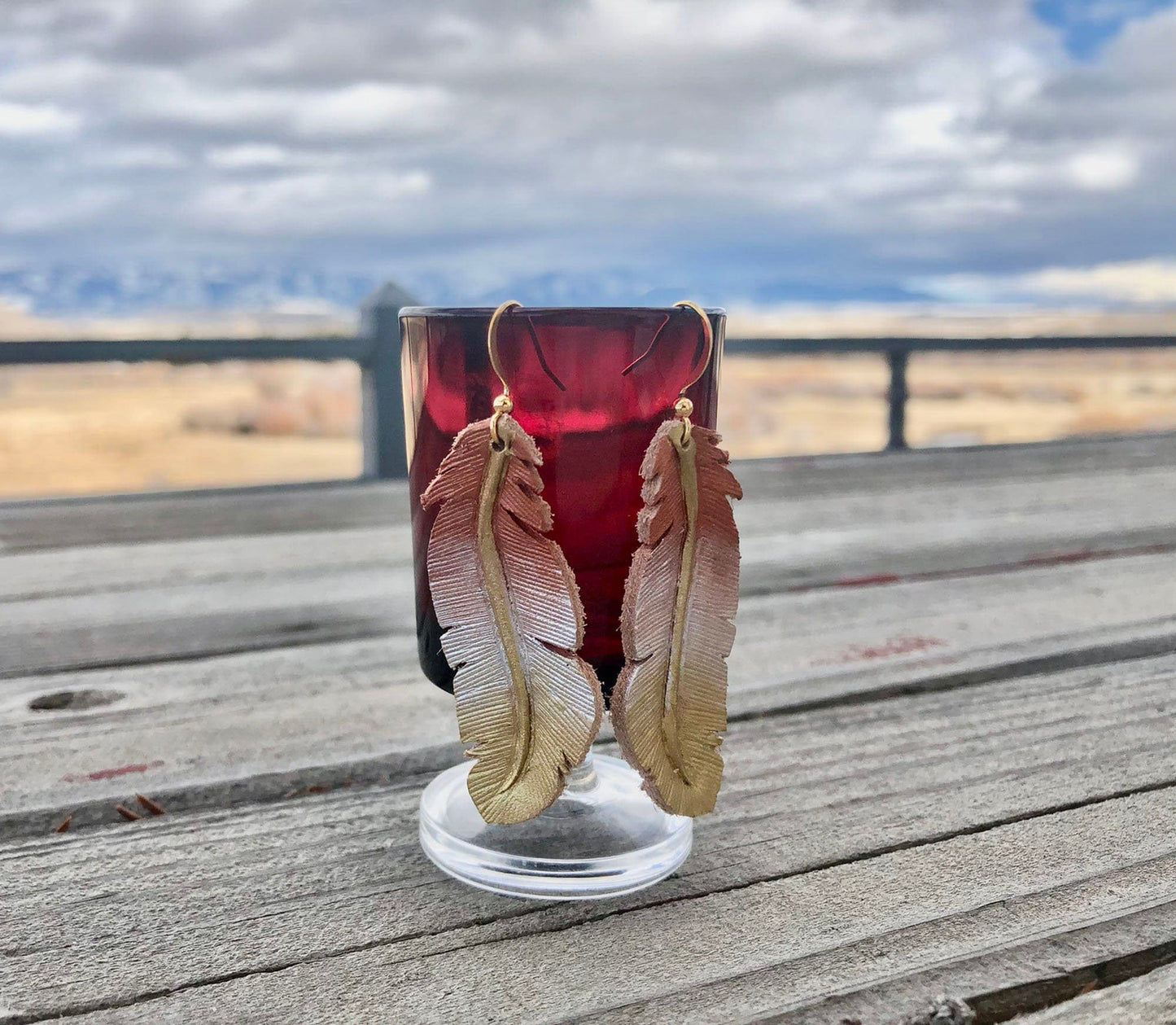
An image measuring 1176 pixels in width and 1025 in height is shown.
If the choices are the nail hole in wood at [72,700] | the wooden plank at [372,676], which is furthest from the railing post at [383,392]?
the nail hole in wood at [72,700]

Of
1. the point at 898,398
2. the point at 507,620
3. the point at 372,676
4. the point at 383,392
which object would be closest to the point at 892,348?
the point at 898,398

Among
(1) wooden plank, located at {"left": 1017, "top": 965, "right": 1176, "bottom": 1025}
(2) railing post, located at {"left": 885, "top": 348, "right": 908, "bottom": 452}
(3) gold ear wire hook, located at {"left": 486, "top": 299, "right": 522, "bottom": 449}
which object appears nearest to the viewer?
(1) wooden plank, located at {"left": 1017, "top": 965, "right": 1176, "bottom": 1025}

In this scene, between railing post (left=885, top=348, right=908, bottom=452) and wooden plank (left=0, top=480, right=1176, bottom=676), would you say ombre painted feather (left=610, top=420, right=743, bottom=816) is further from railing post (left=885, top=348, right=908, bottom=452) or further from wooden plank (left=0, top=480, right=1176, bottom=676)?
railing post (left=885, top=348, right=908, bottom=452)

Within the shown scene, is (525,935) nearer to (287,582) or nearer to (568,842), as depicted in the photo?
(568,842)

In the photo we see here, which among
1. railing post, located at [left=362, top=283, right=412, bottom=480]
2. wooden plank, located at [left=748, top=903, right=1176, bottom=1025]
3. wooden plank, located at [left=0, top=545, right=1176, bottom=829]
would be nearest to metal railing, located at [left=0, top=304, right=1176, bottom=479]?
railing post, located at [left=362, top=283, right=412, bottom=480]

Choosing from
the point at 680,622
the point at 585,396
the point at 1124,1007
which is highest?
the point at 585,396

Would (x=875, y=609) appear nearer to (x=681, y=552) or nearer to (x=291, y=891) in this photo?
(x=681, y=552)
